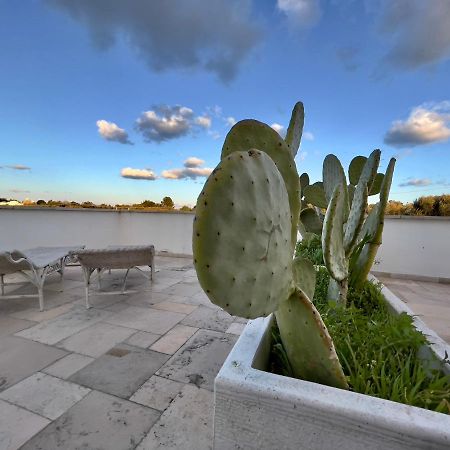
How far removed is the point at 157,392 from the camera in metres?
1.53

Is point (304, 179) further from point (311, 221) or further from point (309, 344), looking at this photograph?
point (309, 344)

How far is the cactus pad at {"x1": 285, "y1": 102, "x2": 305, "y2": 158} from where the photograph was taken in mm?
1383

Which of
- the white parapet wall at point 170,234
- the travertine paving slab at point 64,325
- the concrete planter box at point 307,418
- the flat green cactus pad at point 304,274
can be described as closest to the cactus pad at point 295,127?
the flat green cactus pad at point 304,274

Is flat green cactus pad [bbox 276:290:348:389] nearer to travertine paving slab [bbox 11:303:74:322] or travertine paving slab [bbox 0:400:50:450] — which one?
travertine paving slab [bbox 0:400:50:450]

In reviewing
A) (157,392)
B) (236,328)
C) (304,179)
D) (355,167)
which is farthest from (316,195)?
(157,392)

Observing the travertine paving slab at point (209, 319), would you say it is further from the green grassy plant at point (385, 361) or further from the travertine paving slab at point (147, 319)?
the green grassy plant at point (385, 361)

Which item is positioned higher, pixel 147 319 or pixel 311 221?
pixel 311 221

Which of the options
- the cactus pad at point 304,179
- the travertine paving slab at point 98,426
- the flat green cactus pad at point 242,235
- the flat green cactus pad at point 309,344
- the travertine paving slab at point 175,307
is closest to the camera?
the flat green cactus pad at point 242,235

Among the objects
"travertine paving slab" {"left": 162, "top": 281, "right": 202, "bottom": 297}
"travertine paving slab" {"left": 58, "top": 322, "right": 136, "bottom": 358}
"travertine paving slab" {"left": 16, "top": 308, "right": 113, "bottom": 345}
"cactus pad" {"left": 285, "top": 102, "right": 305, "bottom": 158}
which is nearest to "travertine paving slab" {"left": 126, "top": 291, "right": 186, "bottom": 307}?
"travertine paving slab" {"left": 162, "top": 281, "right": 202, "bottom": 297}

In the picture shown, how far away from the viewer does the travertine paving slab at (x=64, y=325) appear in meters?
2.20

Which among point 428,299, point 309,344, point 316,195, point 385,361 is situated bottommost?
point 428,299

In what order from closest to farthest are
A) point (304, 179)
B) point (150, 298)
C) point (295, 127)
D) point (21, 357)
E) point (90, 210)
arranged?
point (295, 127)
point (21, 357)
point (150, 298)
point (304, 179)
point (90, 210)

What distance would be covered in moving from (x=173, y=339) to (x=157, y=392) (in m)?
0.70

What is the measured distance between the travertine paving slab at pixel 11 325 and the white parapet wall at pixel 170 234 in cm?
323
